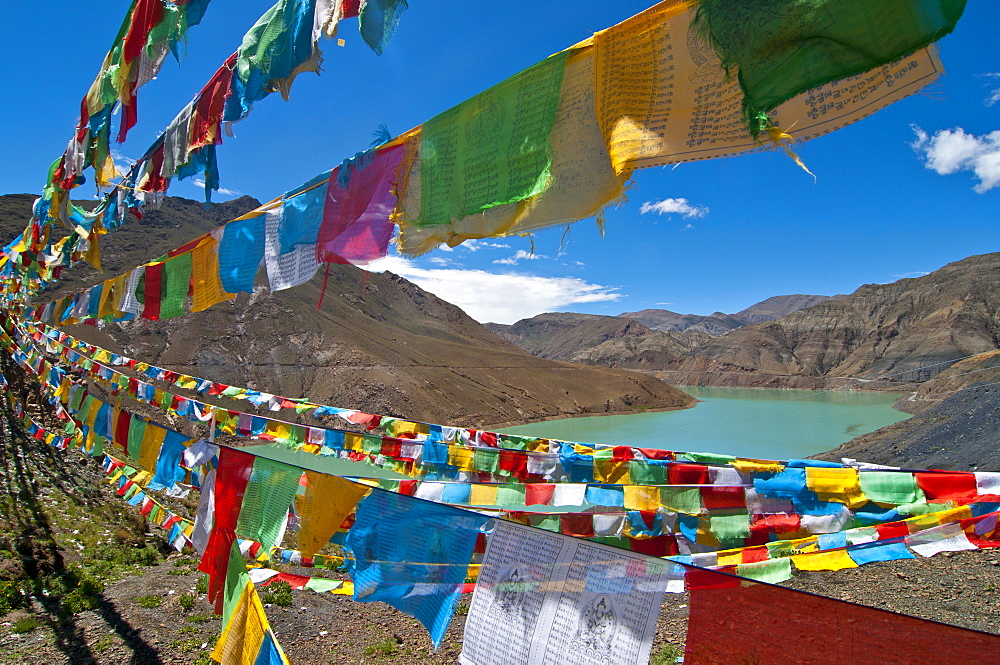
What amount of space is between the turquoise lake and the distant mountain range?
940 cm

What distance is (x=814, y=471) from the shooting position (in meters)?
2.98

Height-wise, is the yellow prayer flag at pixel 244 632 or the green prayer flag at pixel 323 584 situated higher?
the yellow prayer flag at pixel 244 632

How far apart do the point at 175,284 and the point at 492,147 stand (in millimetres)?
3858

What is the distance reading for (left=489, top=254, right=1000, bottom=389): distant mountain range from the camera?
6031 centimetres

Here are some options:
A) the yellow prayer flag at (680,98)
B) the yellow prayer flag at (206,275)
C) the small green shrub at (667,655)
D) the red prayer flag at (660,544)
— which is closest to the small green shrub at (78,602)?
the yellow prayer flag at (206,275)

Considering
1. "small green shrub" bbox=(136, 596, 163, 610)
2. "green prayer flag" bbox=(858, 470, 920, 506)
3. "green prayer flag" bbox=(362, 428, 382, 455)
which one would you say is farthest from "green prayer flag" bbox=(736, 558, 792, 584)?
"small green shrub" bbox=(136, 596, 163, 610)

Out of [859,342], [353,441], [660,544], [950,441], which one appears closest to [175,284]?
[353,441]

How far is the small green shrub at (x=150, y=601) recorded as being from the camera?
4875 mm

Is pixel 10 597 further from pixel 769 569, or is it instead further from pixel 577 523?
pixel 769 569

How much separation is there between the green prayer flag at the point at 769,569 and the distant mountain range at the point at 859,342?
66003mm

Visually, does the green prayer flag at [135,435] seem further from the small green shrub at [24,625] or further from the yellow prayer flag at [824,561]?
the yellow prayer flag at [824,561]

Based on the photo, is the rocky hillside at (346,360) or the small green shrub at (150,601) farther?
the rocky hillside at (346,360)

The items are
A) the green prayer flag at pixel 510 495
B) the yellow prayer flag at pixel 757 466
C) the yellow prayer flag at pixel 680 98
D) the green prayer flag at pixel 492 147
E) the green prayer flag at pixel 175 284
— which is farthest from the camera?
the green prayer flag at pixel 175 284

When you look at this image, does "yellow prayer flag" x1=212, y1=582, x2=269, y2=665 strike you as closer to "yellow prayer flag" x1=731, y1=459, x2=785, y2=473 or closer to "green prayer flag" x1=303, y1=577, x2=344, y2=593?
"green prayer flag" x1=303, y1=577, x2=344, y2=593
